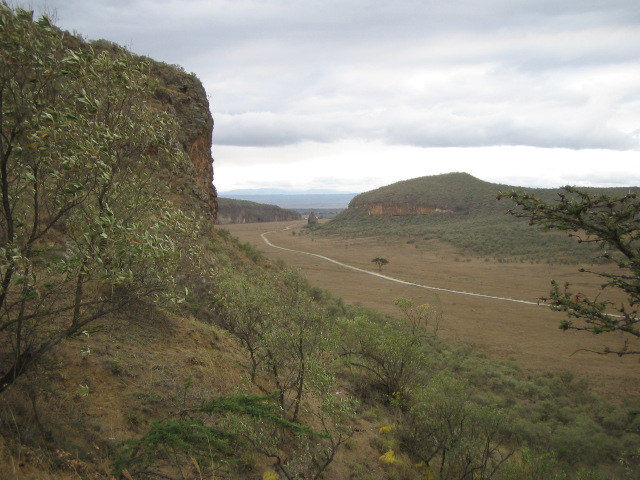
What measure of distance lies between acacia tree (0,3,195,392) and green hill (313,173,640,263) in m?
45.7

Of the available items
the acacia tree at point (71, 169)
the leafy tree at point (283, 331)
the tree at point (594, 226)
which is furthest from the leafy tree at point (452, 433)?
the acacia tree at point (71, 169)

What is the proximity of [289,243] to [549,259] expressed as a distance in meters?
36.8

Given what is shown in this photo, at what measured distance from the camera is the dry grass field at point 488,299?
58.4ft

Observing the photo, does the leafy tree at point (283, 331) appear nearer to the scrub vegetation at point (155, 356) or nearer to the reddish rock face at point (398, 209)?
the scrub vegetation at point (155, 356)

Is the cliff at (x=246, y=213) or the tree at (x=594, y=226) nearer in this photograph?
the tree at (x=594, y=226)

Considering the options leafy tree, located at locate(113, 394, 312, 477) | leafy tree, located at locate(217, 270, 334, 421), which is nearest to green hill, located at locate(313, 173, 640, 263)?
leafy tree, located at locate(217, 270, 334, 421)

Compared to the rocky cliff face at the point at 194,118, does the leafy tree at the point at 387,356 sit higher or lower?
lower

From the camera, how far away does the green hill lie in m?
48.4

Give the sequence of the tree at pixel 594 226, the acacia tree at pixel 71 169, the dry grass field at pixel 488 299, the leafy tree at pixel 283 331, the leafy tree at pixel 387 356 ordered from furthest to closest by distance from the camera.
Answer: the dry grass field at pixel 488 299 → the leafy tree at pixel 387 356 → the leafy tree at pixel 283 331 → the tree at pixel 594 226 → the acacia tree at pixel 71 169

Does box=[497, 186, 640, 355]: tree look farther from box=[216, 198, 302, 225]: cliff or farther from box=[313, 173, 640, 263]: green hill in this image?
box=[216, 198, 302, 225]: cliff

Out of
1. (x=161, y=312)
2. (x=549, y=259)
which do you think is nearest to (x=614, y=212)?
(x=161, y=312)

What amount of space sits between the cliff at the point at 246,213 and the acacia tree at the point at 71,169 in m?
93.0

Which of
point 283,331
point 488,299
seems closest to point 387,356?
point 283,331

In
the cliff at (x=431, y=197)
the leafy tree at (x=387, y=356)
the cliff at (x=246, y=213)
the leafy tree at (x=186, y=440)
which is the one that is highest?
the cliff at (x=431, y=197)
